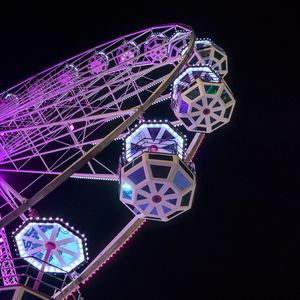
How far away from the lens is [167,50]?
24312 millimetres

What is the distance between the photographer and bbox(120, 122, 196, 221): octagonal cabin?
1496 centimetres

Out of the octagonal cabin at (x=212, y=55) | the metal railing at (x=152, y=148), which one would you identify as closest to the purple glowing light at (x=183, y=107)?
the metal railing at (x=152, y=148)

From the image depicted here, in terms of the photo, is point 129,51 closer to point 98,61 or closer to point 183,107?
point 98,61

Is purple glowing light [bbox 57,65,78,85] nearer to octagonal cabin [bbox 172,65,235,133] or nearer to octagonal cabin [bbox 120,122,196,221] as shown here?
octagonal cabin [bbox 172,65,235,133]

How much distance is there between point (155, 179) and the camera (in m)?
14.9

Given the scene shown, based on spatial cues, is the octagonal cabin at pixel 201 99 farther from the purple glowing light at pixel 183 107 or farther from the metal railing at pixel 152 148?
the metal railing at pixel 152 148

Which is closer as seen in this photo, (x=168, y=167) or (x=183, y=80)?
(x=168, y=167)

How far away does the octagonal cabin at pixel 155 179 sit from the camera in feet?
49.1

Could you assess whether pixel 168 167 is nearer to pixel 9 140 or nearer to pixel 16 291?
pixel 16 291

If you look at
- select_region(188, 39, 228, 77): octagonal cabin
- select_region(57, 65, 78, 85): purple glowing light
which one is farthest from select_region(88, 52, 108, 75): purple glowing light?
select_region(188, 39, 228, 77): octagonal cabin

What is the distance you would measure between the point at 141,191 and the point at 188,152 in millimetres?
3499

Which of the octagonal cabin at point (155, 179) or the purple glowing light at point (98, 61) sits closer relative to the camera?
the octagonal cabin at point (155, 179)

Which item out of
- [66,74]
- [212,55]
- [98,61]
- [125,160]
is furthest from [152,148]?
[212,55]

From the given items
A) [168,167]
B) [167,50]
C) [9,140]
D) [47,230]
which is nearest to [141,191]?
[168,167]
